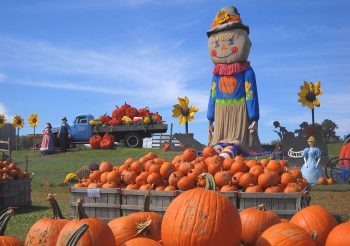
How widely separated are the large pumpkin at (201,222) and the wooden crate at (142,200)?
4.11 m

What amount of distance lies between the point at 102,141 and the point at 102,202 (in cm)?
2077

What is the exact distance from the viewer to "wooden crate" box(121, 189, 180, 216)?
23.0 ft

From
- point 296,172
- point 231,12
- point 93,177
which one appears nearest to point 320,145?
point 231,12

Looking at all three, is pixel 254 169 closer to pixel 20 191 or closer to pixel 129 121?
pixel 20 191

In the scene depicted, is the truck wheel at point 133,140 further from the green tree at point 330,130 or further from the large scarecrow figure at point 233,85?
the green tree at point 330,130

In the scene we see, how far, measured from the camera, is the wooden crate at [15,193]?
1009 centimetres

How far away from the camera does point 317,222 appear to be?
3.22 metres

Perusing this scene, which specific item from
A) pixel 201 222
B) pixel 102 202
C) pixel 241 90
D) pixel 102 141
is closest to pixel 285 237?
pixel 201 222

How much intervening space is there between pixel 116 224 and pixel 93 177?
5.49 meters

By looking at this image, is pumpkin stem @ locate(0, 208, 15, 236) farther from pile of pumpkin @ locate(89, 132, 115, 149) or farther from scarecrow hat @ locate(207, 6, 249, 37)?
pile of pumpkin @ locate(89, 132, 115, 149)

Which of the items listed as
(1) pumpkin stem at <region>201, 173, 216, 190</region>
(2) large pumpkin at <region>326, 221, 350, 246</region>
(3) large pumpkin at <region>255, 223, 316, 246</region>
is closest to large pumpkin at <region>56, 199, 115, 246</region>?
(1) pumpkin stem at <region>201, 173, 216, 190</region>

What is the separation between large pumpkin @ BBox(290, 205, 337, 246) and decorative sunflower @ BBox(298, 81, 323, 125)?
18280 mm

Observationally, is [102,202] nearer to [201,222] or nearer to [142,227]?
[142,227]

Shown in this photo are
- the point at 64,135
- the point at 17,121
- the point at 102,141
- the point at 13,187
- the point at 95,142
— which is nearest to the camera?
the point at 13,187
